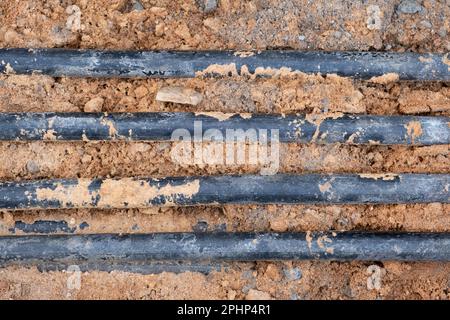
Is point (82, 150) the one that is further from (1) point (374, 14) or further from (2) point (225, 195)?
(1) point (374, 14)

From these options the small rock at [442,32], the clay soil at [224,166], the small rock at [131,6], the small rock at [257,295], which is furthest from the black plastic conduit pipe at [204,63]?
the small rock at [257,295]

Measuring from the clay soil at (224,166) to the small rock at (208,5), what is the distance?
31mm

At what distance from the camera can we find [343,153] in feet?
9.94

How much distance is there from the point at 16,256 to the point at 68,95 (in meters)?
0.87

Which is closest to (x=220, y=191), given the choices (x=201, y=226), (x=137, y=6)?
(x=201, y=226)

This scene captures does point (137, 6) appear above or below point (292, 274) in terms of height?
above

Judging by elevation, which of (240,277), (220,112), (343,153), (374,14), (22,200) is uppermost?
(374,14)

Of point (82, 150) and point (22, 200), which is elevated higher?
point (82, 150)

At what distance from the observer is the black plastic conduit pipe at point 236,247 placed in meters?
2.94

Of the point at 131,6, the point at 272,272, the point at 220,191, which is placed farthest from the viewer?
the point at 131,6

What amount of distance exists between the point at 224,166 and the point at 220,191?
0.14m

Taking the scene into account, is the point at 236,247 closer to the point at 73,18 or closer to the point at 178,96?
the point at 178,96

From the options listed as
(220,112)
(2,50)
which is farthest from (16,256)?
(220,112)

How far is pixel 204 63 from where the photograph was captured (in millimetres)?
2980
